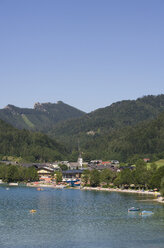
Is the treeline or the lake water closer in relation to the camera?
the lake water

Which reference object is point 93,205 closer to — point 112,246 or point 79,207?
point 79,207

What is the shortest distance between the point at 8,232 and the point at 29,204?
141ft

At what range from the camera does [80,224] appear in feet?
288

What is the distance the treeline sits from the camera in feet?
482

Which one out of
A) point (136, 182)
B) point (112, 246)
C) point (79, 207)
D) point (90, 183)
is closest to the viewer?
point (112, 246)

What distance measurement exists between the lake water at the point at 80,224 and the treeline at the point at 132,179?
2000 cm

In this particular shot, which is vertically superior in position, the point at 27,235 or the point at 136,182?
the point at 136,182

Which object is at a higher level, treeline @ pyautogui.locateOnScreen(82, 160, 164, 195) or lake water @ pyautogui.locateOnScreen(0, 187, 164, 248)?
treeline @ pyautogui.locateOnScreen(82, 160, 164, 195)

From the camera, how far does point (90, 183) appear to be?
184 m

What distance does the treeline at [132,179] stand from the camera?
482 ft

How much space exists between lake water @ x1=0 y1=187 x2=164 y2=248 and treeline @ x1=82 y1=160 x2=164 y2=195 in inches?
→ 787

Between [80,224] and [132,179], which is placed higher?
[132,179]

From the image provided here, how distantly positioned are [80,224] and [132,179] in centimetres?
7648

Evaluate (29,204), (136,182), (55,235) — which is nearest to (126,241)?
(55,235)
